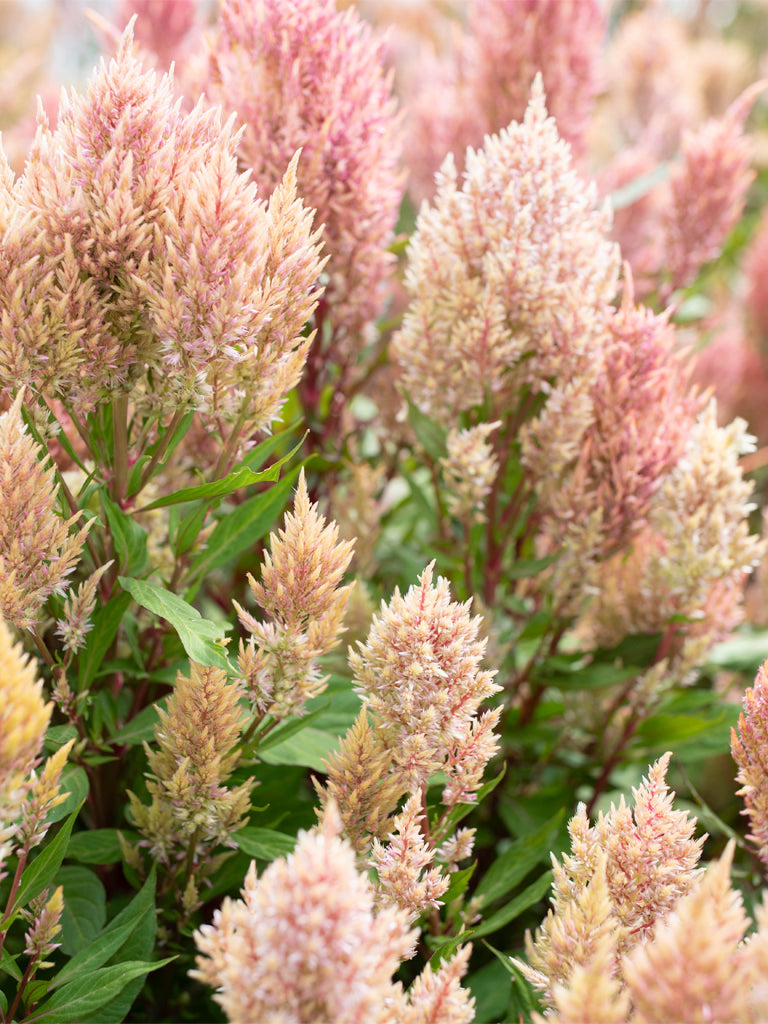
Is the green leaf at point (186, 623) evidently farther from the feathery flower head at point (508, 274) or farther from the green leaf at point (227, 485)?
the feathery flower head at point (508, 274)

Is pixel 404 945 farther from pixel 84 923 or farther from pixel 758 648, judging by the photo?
pixel 758 648

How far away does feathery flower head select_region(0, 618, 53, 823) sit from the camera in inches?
23.3

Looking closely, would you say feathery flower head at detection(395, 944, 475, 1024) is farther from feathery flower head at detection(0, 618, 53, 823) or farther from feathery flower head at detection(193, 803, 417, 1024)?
feathery flower head at detection(0, 618, 53, 823)

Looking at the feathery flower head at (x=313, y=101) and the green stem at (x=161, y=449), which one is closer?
→ the green stem at (x=161, y=449)

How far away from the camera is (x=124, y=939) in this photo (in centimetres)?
83

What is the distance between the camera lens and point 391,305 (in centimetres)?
184

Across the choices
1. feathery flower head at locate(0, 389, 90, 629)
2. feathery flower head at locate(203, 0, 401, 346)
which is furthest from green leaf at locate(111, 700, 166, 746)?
feathery flower head at locate(203, 0, 401, 346)

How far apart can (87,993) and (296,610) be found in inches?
16.2

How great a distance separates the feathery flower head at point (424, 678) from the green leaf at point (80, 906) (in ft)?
1.41

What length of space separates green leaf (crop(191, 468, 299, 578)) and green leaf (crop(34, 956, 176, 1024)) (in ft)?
1.43

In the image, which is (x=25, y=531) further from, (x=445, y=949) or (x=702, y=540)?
(x=702, y=540)

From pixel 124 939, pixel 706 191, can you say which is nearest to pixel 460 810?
pixel 124 939

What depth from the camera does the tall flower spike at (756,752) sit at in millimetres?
809

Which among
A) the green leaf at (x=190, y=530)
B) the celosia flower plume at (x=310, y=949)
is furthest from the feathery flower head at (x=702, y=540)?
the celosia flower plume at (x=310, y=949)
